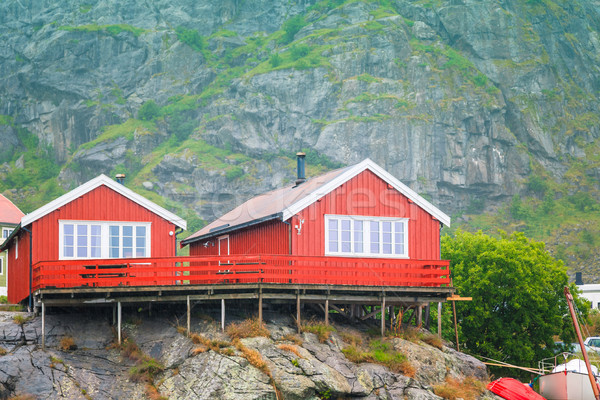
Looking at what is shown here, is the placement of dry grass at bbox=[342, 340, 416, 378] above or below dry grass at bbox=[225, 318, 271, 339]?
below

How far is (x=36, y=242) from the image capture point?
31.9 meters

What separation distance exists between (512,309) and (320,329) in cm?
1799

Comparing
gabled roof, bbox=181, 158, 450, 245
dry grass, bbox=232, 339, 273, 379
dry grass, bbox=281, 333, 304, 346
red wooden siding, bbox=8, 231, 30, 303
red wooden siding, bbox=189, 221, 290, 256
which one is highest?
gabled roof, bbox=181, 158, 450, 245

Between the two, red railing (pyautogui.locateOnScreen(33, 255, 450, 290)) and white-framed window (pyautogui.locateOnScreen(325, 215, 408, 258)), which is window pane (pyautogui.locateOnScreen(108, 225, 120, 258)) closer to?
red railing (pyautogui.locateOnScreen(33, 255, 450, 290))

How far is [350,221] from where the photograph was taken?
111 ft

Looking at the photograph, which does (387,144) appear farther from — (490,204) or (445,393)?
(445,393)

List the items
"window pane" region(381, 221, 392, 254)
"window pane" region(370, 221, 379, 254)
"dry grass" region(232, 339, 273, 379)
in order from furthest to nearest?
"window pane" region(381, 221, 392, 254) → "window pane" region(370, 221, 379, 254) → "dry grass" region(232, 339, 273, 379)

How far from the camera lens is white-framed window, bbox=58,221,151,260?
3247 centimetres

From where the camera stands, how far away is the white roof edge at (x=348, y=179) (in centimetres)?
3238

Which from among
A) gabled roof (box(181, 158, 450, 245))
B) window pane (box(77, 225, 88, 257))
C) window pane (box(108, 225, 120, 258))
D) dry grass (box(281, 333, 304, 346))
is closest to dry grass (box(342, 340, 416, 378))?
dry grass (box(281, 333, 304, 346))

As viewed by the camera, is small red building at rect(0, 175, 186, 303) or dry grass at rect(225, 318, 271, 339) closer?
dry grass at rect(225, 318, 271, 339)

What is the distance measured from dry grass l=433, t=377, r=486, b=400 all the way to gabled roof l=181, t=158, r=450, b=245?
7.02 m

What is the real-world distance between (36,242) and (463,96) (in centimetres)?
14191

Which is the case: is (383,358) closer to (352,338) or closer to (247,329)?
(352,338)
